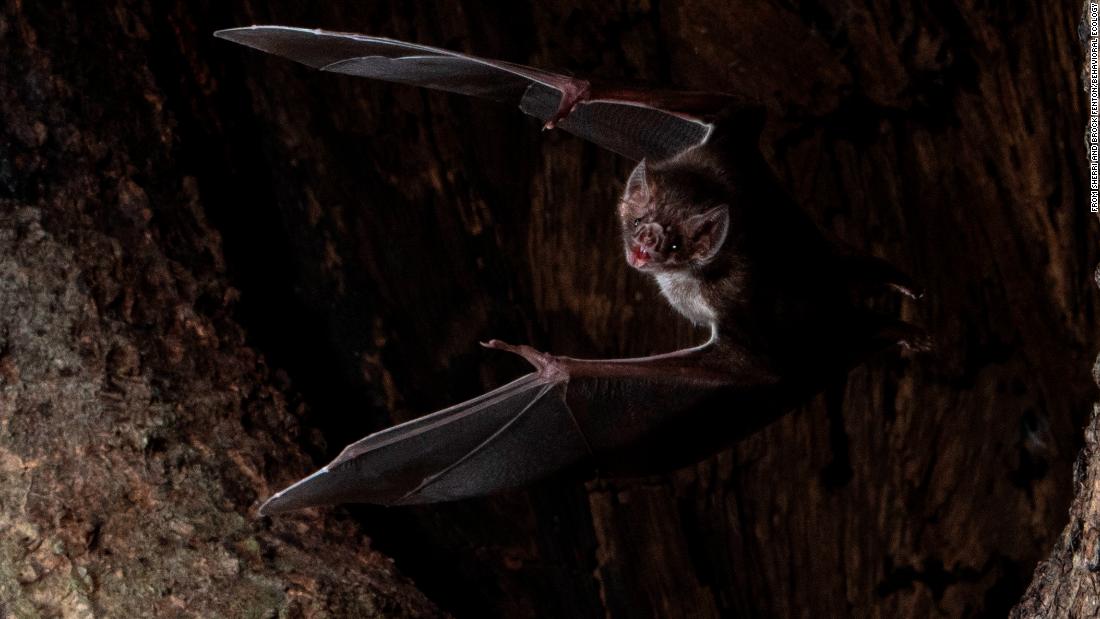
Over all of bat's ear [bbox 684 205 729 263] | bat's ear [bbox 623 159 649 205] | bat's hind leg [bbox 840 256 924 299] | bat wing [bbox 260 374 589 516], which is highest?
bat's ear [bbox 623 159 649 205]

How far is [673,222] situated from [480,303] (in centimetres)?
85

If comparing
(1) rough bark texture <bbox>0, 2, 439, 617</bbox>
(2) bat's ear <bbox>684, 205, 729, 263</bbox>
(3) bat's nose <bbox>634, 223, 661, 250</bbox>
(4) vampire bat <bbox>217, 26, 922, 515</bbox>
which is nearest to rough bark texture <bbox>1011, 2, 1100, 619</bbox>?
(4) vampire bat <bbox>217, 26, 922, 515</bbox>

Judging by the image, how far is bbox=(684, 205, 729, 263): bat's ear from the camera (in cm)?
232

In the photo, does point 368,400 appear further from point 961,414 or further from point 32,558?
point 961,414

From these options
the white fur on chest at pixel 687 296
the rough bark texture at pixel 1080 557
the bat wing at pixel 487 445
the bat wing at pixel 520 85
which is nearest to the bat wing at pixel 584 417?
the bat wing at pixel 487 445

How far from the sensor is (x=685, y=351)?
2.49m

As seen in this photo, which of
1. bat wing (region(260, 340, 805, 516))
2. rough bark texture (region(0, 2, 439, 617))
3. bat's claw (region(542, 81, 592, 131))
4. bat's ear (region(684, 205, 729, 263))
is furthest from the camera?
bat wing (region(260, 340, 805, 516))

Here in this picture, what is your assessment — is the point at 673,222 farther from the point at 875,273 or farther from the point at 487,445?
the point at 487,445

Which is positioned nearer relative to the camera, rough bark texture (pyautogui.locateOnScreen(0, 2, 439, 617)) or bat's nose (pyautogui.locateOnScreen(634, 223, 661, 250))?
rough bark texture (pyautogui.locateOnScreen(0, 2, 439, 617))

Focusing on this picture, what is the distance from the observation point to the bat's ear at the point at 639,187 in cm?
241

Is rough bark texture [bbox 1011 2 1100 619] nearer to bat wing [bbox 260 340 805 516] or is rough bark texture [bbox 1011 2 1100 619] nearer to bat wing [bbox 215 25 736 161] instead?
bat wing [bbox 260 340 805 516]

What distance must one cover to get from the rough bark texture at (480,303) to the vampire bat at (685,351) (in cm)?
30

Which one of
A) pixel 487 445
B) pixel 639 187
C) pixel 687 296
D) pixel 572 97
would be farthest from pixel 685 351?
pixel 572 97

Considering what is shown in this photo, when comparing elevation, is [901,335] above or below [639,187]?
below
